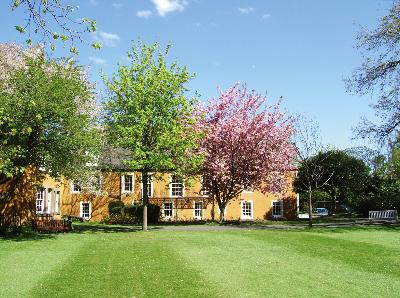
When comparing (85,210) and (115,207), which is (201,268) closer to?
(115,207)

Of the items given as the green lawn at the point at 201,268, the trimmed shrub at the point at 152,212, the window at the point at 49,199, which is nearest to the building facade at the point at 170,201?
the trimmed shrub at the point at 152,212

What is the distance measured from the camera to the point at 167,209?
45406mm

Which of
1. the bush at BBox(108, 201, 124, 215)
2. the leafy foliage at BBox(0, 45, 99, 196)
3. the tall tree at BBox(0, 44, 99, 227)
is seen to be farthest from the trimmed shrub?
the leafy foliage at BBox(0, 45, 99, 196)

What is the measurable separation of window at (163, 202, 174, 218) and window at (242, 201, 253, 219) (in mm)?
7599

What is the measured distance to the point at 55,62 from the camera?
2694cm

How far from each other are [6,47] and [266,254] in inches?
1193

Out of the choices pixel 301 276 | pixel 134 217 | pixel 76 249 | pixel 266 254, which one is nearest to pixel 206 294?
pixel 301 276

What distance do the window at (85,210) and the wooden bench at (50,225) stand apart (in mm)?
15703

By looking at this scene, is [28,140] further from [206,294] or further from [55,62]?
[206,294]

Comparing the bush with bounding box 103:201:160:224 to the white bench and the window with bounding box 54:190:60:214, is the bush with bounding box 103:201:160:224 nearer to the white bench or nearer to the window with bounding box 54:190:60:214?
the window with bounding box 54:190:60:214

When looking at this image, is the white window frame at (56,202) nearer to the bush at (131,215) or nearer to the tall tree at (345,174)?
the bush at (131,215)

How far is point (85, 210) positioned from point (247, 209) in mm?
16433

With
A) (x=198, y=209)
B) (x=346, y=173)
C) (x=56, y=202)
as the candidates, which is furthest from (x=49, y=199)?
(x=346, y=173)

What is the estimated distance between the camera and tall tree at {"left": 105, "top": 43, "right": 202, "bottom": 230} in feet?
95.5
